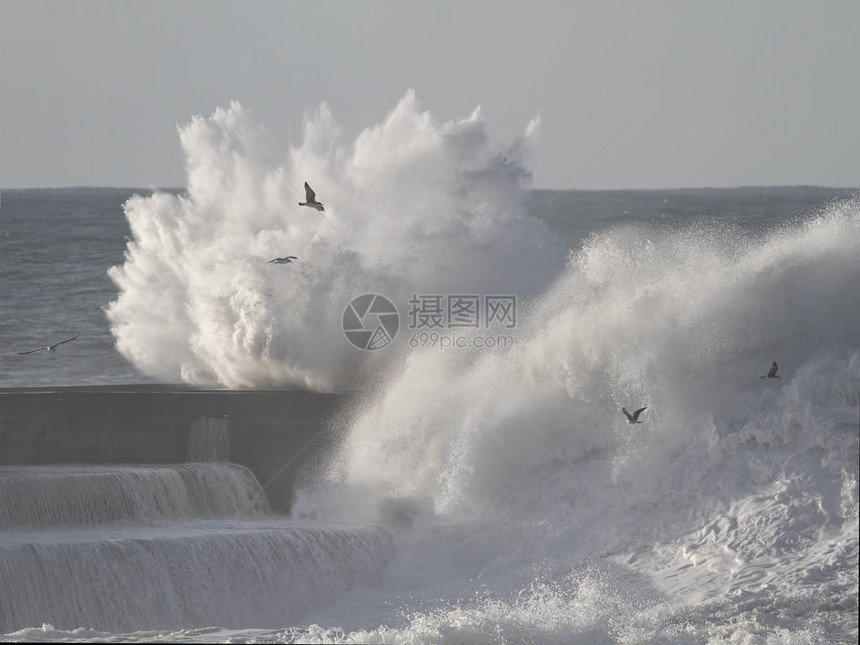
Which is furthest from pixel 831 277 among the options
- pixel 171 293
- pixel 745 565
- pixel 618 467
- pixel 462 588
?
pixel 171 293

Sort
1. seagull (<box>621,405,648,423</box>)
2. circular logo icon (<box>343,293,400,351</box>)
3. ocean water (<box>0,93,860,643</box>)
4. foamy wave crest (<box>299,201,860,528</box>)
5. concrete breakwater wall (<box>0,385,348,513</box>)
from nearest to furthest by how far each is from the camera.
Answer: ocean water (<box>0,93,860,643</box>)
seagull (<box>621,405,648,423</box>)
foamy wave crest (<box>299,201,860,528</box>)
concrete breakwater wall (<box>0,385,348,513</box>)
circular logo icon (<box>343,293,400,351</box>)

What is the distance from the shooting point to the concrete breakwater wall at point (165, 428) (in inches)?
758

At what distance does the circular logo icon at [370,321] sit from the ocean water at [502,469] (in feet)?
0.67

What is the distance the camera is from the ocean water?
46.6ft

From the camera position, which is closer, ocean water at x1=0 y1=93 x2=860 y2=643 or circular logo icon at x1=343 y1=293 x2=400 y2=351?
ocean water at x1=0 y1=93 x2=860 y2=643

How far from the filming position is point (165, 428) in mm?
19938

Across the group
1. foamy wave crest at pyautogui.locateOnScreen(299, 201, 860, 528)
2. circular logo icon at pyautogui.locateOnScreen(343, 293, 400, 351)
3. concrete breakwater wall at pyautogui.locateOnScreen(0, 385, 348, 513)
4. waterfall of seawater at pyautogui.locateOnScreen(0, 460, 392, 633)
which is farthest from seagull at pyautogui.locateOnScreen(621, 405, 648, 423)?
circular logo icon at pyautogui.locateOnScreen(343, 293, 400, 351)

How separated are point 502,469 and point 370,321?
22.3 feet

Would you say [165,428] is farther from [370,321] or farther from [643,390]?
[643,390]

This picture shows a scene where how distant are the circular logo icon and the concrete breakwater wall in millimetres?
2923

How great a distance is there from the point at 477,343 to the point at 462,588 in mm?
5503

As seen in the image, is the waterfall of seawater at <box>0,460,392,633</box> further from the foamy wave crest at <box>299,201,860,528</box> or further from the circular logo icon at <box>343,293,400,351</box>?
the circular logo icon at <box>343,293,400,351</box>

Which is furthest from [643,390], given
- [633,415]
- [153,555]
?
[153,555]

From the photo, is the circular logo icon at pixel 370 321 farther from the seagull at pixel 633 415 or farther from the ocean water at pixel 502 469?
the seagull at pixel 633 415
